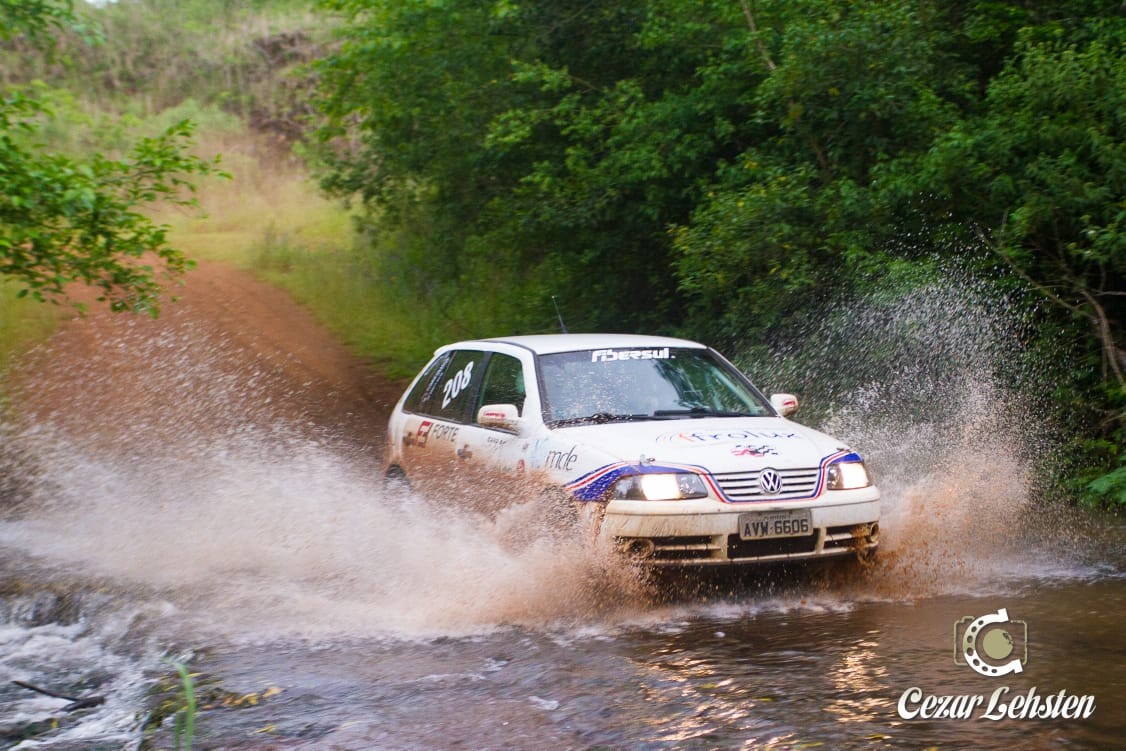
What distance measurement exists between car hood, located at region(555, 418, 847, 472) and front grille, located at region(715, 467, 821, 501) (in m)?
0.04

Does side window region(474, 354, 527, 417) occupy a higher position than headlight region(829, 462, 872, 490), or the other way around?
side window region(474, 354, 527, 417)

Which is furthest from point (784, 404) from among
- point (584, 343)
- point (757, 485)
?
point (757, 485)

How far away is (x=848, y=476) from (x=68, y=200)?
6682mm

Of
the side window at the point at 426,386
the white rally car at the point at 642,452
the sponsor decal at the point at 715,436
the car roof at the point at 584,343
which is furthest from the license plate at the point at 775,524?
the side window at the point at 426,386

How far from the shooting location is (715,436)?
21.7 ft

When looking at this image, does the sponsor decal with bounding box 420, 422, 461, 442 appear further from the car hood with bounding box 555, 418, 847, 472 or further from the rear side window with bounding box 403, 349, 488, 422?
the car hood with bounding box 555, 418, 847, 472

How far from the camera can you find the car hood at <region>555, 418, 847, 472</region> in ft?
20.6

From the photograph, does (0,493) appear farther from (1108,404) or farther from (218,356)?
(1108,404)

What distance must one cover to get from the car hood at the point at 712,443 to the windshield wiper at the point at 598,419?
0.38ft

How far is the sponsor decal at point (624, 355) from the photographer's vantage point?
25.0 ft

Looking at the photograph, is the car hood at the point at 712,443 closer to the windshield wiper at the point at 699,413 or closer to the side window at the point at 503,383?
the windshield wiper at the point at 699,413

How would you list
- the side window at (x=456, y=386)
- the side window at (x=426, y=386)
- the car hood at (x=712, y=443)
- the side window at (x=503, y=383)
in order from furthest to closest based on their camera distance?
the side window at (x=426, y=386), the side window at (x=456, y=386), the side window at (x=503, y=383), the car hood at (x=712, y=443)

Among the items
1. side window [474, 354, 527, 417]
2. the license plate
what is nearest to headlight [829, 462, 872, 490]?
the license plate

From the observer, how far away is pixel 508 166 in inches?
630
